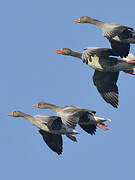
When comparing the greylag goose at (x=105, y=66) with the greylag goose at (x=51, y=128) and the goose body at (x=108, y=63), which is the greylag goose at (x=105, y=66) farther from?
A: the greylag goose at (x=51, y=128)

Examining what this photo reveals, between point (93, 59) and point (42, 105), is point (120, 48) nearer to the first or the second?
point (93, 59)

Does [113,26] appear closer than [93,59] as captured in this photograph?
Yes

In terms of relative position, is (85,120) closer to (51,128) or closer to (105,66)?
(51,128)

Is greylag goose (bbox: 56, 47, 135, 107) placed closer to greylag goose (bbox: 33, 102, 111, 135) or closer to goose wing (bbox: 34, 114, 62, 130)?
greylag goose (bbox: 33, 102, 111, 135)

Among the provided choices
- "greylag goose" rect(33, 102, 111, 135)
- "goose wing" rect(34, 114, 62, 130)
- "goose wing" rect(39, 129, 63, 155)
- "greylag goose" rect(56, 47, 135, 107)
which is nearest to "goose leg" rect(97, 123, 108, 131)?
"greylag goose" rect(33, 102, 111, 135)

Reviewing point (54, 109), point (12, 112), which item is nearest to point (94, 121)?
point (54, 109)

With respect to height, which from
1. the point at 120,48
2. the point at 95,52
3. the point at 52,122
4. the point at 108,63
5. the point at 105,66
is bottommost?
the point at 52,122

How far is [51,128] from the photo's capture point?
50469mm

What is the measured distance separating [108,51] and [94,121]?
13.5 ft

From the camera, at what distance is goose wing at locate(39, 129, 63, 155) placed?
52688 millimetres

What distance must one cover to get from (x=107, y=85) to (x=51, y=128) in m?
5.38

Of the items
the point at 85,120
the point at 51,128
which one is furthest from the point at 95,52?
the point at 51,128

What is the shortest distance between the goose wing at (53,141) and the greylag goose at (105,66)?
375 cm

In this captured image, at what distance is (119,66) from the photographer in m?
51.9
